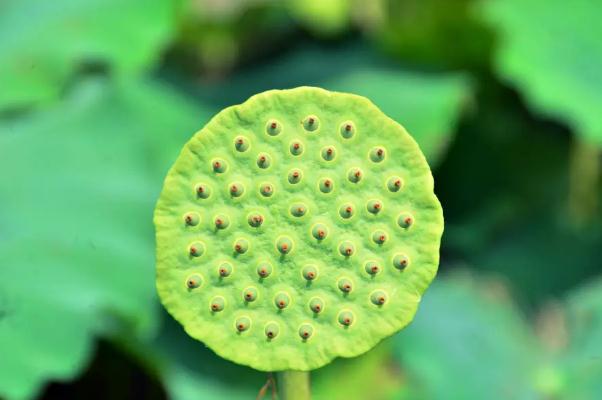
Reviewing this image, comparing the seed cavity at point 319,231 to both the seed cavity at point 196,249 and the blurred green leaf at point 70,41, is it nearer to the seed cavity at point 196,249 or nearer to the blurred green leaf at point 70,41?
the seed cavity at point 196,249

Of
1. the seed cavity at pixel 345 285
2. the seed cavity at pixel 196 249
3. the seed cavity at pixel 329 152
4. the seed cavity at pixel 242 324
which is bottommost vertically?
the seed cavity at pixel 242 324

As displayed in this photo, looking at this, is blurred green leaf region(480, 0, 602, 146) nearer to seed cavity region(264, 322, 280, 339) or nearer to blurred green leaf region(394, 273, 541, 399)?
blurred green leaf region(394, 273, 541, 399)

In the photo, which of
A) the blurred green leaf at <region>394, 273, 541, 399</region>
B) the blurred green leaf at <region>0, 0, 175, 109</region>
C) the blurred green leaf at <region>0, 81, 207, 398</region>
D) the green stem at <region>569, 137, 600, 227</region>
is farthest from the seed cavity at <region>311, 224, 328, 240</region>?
the green stem at <region>569, 137, 600, 227</region>

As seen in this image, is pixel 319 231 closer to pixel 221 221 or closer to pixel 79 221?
pixel 221 221

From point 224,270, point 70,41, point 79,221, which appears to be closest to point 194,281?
point 224,270

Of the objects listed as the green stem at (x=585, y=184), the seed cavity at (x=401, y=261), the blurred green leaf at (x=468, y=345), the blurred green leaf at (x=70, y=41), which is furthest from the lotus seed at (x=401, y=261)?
the green stem at (x=585, y=184)

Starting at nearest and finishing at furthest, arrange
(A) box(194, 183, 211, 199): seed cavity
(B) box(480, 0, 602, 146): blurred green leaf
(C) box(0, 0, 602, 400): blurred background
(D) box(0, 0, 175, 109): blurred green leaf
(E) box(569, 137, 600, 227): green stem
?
(A) box(194, 183, 211, 199): seed cavity < (C) box(0, 0, 602, 400): blurred background < (D) box(0, 0, 175, 109): blurred green leaf < (B) box(480, 0, 602, 146): blurred green leaf < (E) box(569, 137, 600, 227): green stem

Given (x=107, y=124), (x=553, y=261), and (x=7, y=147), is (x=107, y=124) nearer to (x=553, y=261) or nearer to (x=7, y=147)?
(x=7, y=147)
